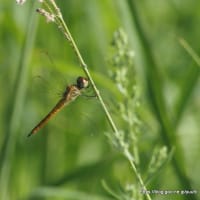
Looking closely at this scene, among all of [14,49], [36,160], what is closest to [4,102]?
[14,49]

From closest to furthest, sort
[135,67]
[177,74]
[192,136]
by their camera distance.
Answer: [135,67], [192,136], [177,74]

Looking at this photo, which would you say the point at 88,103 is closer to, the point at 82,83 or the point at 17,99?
the point at 17,99

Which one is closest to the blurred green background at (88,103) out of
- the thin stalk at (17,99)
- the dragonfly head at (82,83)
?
the thin stalk at (17,99)

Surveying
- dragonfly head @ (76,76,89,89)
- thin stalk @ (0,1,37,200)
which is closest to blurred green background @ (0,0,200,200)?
thin stalk @ (0,1,37,200)

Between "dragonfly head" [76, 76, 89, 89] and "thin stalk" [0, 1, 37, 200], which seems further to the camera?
"thin stalk" [0, 1, 37, 200]

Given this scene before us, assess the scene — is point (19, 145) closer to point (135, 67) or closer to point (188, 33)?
point (135, 67)

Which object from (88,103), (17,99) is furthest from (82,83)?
(88,103)

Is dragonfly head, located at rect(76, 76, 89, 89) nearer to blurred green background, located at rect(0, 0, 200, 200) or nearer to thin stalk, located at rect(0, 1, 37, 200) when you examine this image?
blurred green background, located at rect(0, 0, 200, 200)

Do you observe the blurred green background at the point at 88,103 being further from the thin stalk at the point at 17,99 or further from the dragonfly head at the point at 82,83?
the dragonfly head at the point at 82,83
